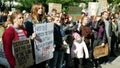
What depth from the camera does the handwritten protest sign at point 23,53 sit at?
624 cm

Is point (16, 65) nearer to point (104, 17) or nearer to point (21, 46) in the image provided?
point (21, 46)

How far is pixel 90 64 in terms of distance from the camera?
36.6 ft

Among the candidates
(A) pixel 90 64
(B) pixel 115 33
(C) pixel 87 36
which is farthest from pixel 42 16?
(B) pixel 115 33

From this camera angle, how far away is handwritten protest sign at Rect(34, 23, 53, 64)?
273 inches

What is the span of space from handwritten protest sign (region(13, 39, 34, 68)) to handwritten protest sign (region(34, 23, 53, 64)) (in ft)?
0.85

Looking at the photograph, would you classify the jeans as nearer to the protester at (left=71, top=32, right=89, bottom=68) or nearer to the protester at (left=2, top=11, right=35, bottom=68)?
the protester at (left=71, top=32, right=89, bottom=68)

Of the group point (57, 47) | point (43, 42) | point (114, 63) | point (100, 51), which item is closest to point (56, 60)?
point (57, 47)

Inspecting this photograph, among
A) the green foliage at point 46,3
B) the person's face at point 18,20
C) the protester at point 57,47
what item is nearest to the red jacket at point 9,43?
the person's face at point 18,20

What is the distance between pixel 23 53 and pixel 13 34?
1.87 feet

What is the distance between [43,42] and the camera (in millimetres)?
7254

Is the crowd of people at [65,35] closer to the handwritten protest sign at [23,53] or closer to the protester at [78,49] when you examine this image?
the protester at [78,49]

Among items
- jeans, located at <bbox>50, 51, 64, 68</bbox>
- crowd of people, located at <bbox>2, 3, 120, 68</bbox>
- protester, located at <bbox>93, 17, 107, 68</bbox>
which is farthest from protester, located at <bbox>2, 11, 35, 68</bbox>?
protester, located at <bbox>93, 17, 107, 68</bbox>

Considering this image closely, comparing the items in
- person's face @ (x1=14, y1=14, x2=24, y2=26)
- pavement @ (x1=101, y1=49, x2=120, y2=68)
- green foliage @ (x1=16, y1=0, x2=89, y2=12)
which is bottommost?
green foliage @ (x1=16, y1=0, x2=89, y2=12)

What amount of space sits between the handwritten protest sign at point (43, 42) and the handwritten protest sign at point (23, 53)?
0.26 metres
